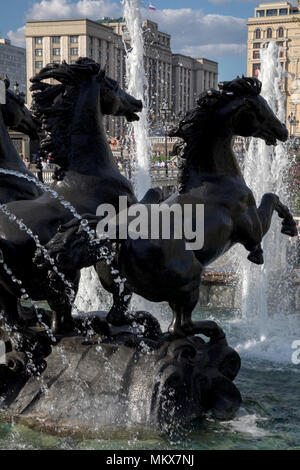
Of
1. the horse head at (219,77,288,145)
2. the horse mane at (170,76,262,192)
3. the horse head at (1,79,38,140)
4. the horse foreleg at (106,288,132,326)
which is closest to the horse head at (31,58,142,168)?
the horse head at (1,79,38,140)

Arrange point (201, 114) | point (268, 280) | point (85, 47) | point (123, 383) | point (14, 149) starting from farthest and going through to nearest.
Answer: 1. point (85, 47)
2. point (268, 280)
3. point (14, 149)
4. point (201, 114)
5. point (123, 383)

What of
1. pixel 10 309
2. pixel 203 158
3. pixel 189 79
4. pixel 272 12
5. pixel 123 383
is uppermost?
pixel 272 12

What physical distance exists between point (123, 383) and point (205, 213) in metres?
1.36

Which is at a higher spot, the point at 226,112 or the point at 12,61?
the point at 12,61

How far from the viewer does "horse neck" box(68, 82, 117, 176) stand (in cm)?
515

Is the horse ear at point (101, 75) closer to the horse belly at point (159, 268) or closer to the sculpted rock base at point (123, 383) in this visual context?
the horse belly at point (159, 268)

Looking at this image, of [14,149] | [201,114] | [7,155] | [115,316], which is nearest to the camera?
[201,114]

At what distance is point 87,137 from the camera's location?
17.0 ft

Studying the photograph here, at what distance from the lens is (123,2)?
15.4 meters

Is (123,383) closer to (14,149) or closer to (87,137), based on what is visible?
(87,137)

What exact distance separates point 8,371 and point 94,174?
1.68 meters

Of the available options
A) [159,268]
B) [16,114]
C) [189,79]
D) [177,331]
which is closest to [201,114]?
[159,268]

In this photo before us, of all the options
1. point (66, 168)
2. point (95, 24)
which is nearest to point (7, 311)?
point (66, 168)

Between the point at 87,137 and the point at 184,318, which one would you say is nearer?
the point at 184,318
